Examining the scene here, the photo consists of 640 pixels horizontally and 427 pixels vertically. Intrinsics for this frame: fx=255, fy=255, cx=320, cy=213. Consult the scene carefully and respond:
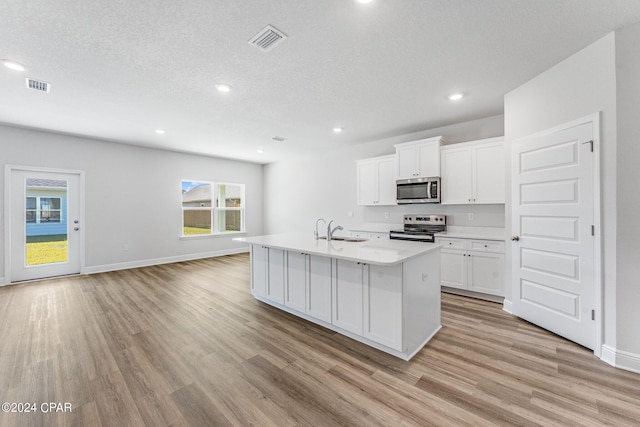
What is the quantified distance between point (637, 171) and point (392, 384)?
2545 millimetres

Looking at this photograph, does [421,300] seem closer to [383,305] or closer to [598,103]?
[383,305]

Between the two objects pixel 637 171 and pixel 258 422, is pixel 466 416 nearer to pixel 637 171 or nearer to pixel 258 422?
pixel 258 422

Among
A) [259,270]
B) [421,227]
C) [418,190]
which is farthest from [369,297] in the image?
[421,227]

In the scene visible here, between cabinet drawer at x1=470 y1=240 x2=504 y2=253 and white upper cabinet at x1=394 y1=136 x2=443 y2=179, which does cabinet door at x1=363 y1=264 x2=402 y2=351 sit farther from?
white upper cabinet at x1=394 y1=136 x2=443 y2=179

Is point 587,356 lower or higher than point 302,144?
lower

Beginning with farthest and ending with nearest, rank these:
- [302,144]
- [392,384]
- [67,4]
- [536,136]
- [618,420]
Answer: [302,144]
[536,136]
[392,384]
[67,4]
[618,420]

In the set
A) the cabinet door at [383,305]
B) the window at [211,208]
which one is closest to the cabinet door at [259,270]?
the cabinet door at [383,305]

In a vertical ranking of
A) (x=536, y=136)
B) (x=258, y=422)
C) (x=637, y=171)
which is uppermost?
(x=536, y=136)

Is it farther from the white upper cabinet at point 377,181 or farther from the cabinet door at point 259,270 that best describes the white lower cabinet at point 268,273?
the white upper cabinet at point 377,181

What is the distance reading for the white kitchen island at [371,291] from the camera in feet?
7.25

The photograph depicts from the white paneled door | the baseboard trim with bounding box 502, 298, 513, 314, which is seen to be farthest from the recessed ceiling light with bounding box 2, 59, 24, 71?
the baseboard trim with bounding box 502, 298, 513, 314

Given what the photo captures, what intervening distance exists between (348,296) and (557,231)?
2.23 m

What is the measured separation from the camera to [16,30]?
2.02 metres

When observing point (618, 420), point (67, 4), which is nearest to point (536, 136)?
point (618, 420)
